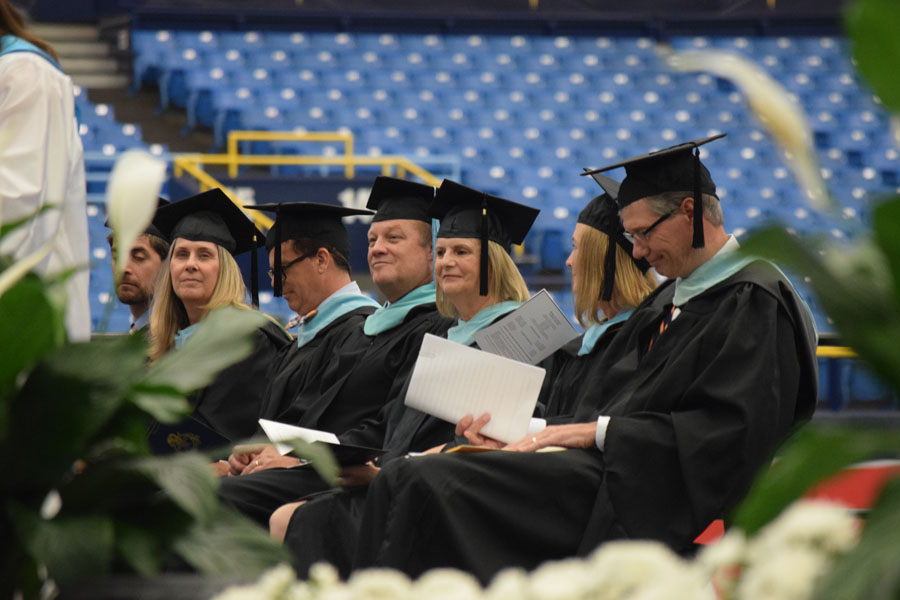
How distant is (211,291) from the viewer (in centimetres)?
529

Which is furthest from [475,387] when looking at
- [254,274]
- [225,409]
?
[254,274]

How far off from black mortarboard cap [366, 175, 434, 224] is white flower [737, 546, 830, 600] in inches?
A: 166

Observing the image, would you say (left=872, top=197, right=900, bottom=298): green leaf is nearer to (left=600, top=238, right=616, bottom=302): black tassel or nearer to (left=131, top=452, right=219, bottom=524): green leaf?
(left=131, top=452, right=219, bottom=524): green leaf

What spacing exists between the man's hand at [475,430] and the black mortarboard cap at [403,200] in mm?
1520

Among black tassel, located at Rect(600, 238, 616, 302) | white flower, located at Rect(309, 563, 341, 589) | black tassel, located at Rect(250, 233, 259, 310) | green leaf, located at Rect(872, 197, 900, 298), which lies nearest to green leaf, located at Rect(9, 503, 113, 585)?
white flower, located at Rect(309, 563, 341, 589)

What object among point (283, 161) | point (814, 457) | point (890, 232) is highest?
point (890, 232)

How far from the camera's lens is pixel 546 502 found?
334 centimetres

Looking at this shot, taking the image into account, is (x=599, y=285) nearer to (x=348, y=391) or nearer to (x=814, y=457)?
(x=348, y=391)

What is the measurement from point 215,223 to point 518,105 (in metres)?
9.10

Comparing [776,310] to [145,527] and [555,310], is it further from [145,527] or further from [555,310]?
[145,527]

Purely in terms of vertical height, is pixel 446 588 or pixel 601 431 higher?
pixel 446 588

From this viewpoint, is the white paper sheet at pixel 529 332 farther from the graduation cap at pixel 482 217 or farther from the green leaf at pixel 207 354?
the green leaf at pixel 207 354

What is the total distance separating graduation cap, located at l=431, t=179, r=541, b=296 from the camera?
4465mm

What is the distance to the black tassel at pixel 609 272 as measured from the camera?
4.05m
